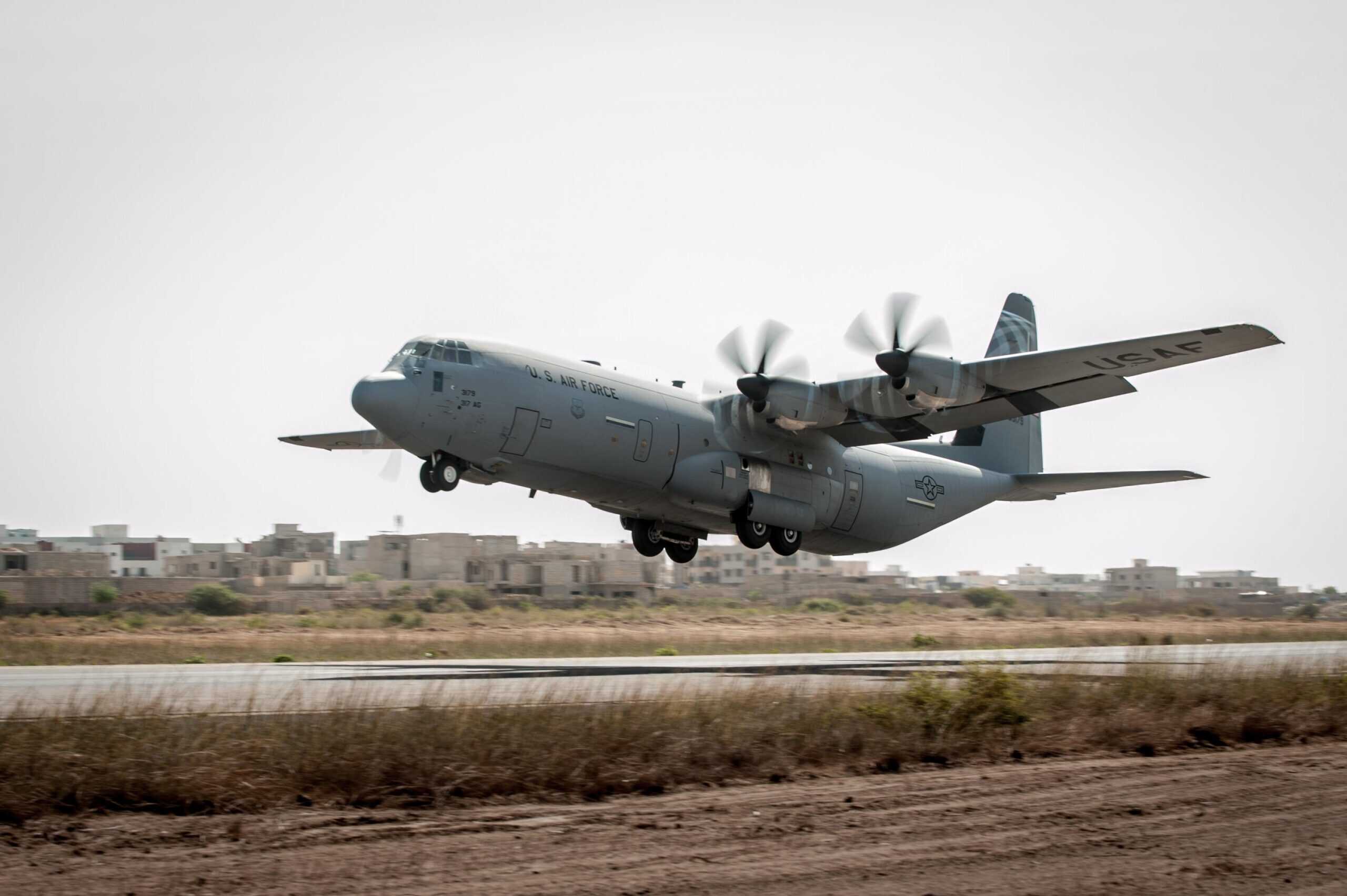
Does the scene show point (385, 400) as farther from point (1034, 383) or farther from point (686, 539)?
point (1034, 383)

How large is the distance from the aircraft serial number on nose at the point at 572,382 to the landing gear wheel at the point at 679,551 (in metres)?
6.22

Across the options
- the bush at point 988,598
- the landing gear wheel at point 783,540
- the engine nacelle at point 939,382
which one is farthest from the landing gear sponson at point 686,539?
the bush at point 988,598

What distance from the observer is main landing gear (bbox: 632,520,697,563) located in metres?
29.7

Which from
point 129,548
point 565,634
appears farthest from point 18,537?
point 565,634

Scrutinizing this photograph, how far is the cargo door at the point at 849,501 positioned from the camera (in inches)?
1163

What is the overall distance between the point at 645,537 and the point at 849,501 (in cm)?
505

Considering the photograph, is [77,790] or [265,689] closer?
[77,790]

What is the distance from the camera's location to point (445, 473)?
24250 mm

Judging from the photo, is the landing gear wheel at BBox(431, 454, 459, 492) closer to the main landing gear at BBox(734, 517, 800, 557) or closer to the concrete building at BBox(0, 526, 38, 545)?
the main landing gear at BBox(734, 517, 800, 557)

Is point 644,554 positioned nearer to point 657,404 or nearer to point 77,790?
point 657,404

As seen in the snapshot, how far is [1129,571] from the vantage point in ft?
314

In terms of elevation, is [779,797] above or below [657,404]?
below

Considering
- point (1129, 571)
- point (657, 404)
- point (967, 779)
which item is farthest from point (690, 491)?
point (1129, 571)

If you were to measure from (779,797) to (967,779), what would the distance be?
199 cm
